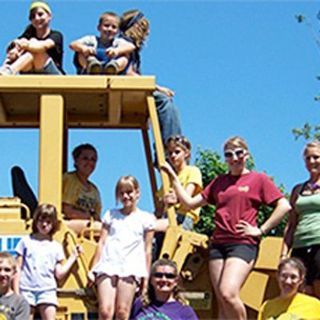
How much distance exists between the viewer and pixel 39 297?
5777mm

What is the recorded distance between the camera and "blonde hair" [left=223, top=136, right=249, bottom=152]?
589 centimetres

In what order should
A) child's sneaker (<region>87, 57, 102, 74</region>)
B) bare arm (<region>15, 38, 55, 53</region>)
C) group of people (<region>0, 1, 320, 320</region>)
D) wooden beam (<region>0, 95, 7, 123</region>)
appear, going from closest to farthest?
group of people (<region>0, 1, 320, 320</region>) → child's sneaker (<region>87, 57, 102, 74</region>) → bare arm (<region>15, 38, 55, 53</region>) → wooden beam (<region>0, 95, 7, 123</region>)

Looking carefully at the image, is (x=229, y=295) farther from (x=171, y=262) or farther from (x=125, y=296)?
(x=125, y=296)

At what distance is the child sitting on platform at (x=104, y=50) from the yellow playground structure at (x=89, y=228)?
0.71ft

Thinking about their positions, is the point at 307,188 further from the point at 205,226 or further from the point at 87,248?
the point at 205,226

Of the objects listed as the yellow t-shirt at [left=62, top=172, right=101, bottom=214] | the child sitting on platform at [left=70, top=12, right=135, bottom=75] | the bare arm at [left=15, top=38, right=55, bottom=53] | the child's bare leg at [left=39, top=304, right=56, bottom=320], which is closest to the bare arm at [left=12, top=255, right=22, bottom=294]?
the child's bare leg at [left=39, top=304, right=56, bottom=320]

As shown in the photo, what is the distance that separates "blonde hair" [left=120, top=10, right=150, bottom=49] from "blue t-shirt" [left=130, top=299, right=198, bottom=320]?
2.42 m

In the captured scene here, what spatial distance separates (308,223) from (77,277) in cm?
161

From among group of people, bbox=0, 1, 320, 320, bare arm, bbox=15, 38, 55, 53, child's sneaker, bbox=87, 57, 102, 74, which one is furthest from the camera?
bare arm, bbox=15, 38, 55, 53

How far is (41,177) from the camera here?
20.4ft

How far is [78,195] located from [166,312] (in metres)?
1.55

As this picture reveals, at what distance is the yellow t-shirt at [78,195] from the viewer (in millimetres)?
6605

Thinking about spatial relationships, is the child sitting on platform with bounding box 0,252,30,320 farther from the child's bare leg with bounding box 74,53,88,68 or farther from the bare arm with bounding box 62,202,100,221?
the child's bare leg with bounding box 74,53,88,68

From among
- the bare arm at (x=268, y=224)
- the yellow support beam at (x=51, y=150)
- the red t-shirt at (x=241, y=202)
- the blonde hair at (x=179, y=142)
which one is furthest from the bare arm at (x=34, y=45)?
the bare arm at (x=268, y=224)
